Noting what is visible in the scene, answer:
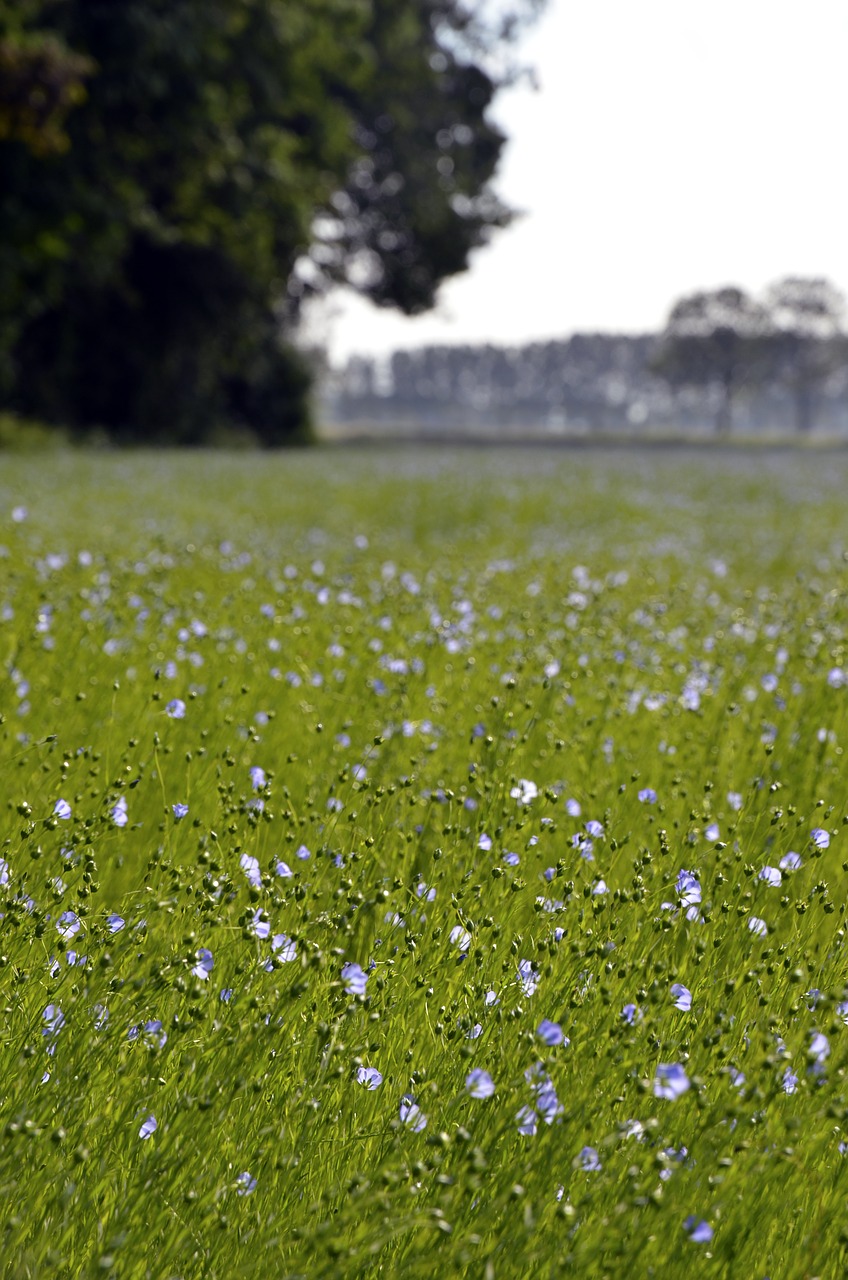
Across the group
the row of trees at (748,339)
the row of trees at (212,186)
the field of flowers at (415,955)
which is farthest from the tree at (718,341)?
the field of flowers at (415,955)

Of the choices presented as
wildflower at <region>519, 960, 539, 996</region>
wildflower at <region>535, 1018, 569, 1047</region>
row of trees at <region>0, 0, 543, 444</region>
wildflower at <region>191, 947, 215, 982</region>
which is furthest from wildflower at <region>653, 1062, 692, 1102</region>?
row of trees at <region>0, 0, 543, 444</region>

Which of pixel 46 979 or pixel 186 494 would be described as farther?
pixel 186 494

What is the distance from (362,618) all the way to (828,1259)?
4.62 m

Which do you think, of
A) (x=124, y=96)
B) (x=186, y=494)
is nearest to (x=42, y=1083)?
(x=186, y=494)

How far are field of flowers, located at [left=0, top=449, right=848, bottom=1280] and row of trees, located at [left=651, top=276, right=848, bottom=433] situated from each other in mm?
110508

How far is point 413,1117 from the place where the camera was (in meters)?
2.28

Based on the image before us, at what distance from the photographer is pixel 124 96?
25453 millimetres

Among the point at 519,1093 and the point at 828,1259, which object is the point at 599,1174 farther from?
the point at 828,1259

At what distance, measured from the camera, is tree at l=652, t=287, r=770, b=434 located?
10925cm

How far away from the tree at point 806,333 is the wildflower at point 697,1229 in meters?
117

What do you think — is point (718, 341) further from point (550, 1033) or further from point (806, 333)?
point (550, 1033)

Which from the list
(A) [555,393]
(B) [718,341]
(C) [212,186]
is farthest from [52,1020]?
(A) [555,393]

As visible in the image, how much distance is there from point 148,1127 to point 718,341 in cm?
11556

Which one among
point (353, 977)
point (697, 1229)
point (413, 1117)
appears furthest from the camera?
point (353, 977)
